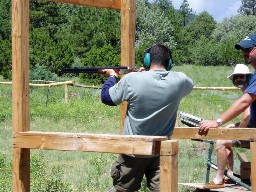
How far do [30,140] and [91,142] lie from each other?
0.51 metres

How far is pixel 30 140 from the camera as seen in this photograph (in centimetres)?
436

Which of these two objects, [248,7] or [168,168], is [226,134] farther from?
[248,7]

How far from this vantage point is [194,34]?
279 ft

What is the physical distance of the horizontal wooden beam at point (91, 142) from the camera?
12.5ft

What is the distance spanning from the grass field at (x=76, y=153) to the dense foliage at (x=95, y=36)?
21.8 feet

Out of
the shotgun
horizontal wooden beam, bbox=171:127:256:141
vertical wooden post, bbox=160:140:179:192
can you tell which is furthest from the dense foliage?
vertical wooden post, bbox=160:140:179:192

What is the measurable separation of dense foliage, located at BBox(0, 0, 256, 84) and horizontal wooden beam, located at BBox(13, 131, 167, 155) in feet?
82.7

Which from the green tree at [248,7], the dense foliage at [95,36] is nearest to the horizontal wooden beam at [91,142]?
the dense foliage at [95,36]

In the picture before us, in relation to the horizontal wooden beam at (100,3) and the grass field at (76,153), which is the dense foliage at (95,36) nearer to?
the grass field at (76,153)

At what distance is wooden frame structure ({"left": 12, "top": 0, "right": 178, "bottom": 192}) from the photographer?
372cm

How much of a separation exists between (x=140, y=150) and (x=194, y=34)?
82.0m

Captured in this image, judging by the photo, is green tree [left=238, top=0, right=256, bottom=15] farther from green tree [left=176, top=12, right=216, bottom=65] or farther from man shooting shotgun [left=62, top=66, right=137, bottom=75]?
man shooting shotgun [left=62, top=66, right=137, bottom=75]

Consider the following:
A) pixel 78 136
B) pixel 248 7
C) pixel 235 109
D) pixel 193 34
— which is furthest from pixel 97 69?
pixel 248 7

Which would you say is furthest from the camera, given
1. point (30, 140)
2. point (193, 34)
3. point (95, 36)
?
point (193, 34)
